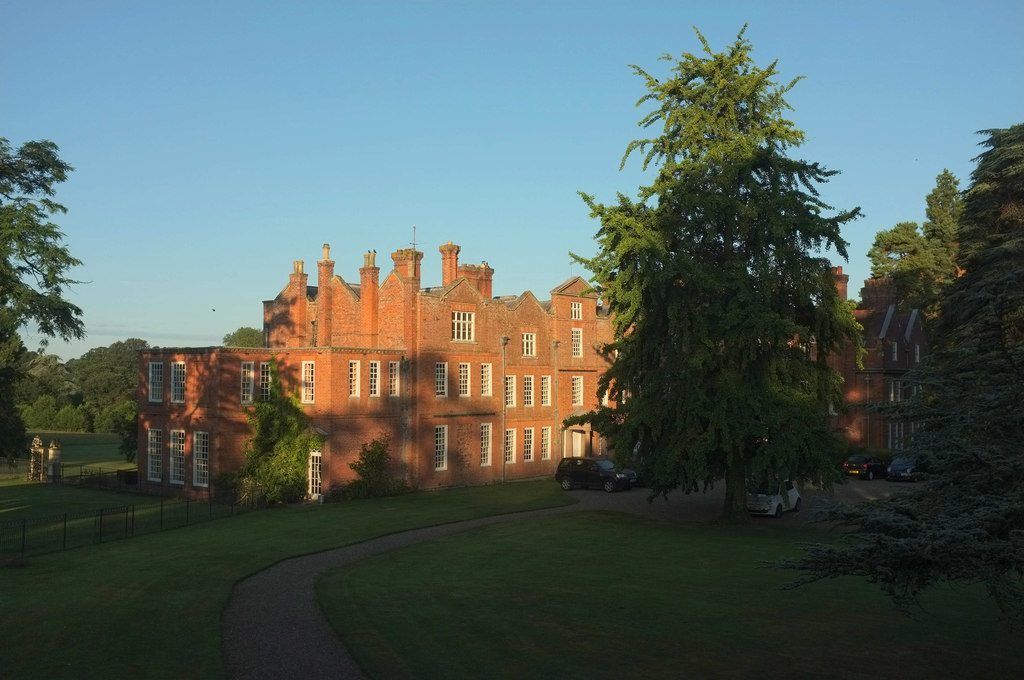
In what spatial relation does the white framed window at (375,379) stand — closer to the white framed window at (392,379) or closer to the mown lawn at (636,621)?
the white framed window at (392,379)

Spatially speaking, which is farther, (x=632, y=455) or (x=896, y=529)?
(x=632, y=455)

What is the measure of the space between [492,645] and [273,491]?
82.4 ft

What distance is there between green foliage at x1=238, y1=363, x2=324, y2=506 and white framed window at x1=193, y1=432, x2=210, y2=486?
2.46m

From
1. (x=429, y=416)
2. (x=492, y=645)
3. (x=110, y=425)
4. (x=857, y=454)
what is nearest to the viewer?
(x=492, y=645)

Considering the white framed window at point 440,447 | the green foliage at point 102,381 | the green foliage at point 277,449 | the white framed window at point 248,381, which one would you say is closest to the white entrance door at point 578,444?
the white framed window at point 440,447

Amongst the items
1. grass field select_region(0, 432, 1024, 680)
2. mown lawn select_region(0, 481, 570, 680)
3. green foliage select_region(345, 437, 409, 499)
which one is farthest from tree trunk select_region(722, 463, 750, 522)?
green foliage select_region(345, 437, 409, 499)

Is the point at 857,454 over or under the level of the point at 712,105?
under

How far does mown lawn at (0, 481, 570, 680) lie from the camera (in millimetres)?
16297

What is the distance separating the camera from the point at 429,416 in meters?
46.1

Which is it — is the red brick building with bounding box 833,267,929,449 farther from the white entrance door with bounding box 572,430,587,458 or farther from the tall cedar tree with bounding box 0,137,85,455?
the tall cedar tree with bounding box 0,137,85,455

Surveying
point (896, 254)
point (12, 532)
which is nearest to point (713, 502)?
point (12, 532)

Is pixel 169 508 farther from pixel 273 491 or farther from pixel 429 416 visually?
pixel 429 416

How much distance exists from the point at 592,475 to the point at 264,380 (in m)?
17.3

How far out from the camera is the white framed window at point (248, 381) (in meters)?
42.7
